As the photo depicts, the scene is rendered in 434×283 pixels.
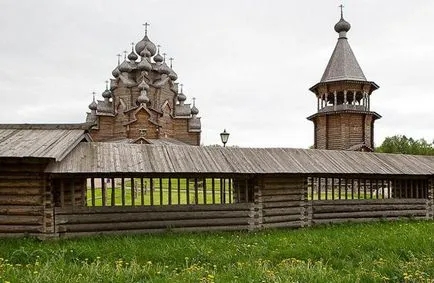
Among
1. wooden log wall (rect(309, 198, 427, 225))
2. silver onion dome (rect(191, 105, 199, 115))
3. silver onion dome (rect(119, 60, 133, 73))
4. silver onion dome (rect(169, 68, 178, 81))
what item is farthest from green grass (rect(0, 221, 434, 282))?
silver onion dome (rect(169, 68, 178, 81))

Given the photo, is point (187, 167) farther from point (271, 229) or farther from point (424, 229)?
point (424, 229)

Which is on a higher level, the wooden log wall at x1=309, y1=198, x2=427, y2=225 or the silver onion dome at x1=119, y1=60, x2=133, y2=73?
the silver onion dome at x1=119, y1=60, x2=133, y2=73

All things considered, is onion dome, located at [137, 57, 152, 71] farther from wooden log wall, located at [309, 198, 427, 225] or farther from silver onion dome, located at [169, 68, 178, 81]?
wooden log wall, located at [309, 198, 427, 225]

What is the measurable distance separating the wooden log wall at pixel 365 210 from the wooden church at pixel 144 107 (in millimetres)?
23801

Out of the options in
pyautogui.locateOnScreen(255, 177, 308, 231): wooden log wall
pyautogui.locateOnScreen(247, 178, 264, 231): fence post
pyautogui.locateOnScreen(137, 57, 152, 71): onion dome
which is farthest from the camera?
pyautogui.locateOnScreen(137, 57, 152, 71): onion dome

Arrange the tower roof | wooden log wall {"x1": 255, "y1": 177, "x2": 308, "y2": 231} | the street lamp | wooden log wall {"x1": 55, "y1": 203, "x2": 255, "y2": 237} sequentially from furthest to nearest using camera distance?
1. the tower roof
2. the street lamp
3. wooden log wall {"x1": 255, "y1": 177, "x2": 308, "y2": 231}
4. wooden log wall {"x1": 55, "y1": 203, "x2": 255, "y2": 237}

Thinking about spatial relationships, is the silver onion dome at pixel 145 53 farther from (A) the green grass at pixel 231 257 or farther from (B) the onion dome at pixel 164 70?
(A) the green grass at pixel 231 257

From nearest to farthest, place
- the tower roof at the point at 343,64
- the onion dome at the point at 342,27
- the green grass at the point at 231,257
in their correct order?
the green grass at the point at 231,257 < the tower roof at the point at 343,64 < the onion dome at the point at 342,27

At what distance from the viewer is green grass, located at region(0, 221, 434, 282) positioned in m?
6.13

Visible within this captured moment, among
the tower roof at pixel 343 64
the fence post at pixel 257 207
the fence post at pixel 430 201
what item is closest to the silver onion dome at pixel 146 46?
the tower roof at pixel 343 64

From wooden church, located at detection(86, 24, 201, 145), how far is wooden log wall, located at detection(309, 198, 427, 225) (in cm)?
2380

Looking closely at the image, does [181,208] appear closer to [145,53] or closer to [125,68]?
[125,68]

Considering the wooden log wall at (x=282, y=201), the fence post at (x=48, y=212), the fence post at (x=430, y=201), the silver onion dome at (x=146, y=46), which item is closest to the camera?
the fence post at (x=48, y=212)

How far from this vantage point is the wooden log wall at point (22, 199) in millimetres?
10148
